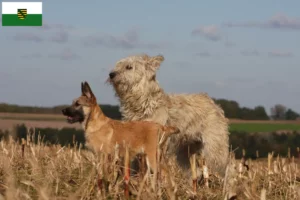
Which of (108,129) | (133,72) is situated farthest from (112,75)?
(108,129)

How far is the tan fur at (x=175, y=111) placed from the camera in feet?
34.7

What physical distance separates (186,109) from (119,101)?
110 centimetres

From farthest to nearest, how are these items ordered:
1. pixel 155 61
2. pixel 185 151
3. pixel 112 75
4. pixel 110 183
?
pixel 185 151 → pixel 155 61 → pixel 112 75 → pixel 110 183

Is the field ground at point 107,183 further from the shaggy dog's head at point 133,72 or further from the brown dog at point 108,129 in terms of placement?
the shaggy dog's head at point 133,72

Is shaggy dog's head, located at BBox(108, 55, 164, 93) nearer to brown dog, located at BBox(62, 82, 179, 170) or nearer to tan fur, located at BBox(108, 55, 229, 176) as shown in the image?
tan fur, located at BBox(108, 55, 229, 176)

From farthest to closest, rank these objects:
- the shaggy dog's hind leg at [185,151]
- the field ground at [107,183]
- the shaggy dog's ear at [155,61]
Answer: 1. the shaggy dog's hind leg at [185,151]
2. the shaggy dog's ear at [155,61]
3. the field ground at [107,183]

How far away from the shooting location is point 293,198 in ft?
23.2

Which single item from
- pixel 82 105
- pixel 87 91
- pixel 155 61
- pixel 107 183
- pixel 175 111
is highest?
pixel 155 61

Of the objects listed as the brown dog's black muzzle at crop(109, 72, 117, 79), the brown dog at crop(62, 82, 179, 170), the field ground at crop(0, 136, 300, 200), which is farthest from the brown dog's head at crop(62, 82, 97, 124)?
the brown dog's black muzzle at crop(109, 72, 117, 79)

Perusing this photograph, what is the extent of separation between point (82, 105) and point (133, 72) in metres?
1.46

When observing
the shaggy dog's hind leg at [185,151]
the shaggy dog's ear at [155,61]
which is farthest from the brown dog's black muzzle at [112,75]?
the shaggy dog's hind leg at [185,151]

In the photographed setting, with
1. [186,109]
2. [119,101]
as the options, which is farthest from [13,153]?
[186,109]

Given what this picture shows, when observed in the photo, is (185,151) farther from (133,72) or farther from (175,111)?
(133,72)

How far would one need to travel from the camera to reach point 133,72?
10.7 meters
